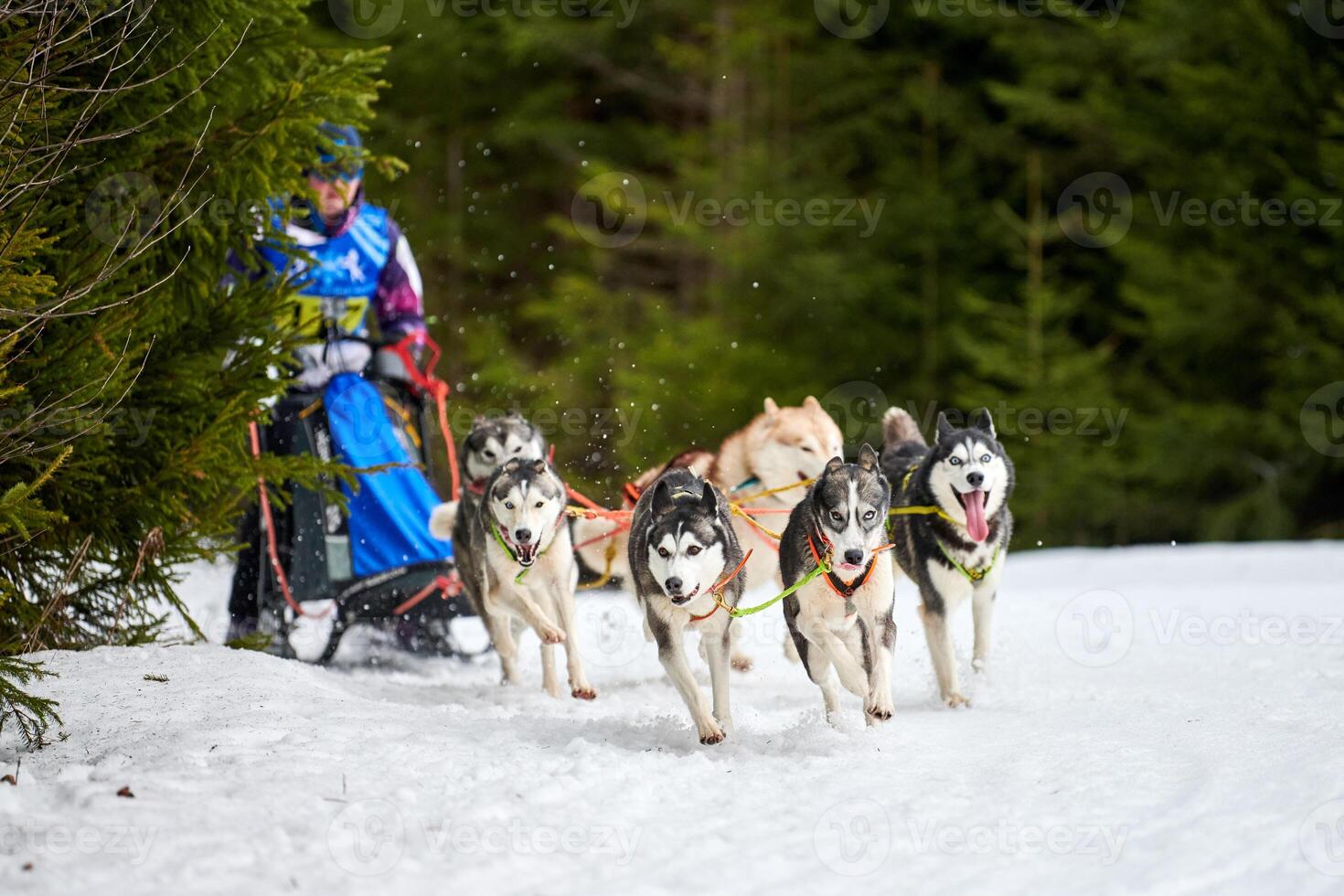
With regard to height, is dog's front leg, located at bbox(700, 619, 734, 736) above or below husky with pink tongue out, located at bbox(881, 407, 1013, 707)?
below

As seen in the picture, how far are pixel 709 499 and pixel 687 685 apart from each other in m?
0.55

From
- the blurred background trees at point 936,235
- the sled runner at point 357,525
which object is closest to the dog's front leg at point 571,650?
the sled runner at point 357,525

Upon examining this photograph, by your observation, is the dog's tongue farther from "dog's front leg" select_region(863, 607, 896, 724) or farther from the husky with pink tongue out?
"dog's front leg" select_region(863, 607, 896, 724)

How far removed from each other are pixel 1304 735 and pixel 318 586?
12.0ft

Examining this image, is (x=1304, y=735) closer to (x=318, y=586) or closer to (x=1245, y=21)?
(x=318, y=586)

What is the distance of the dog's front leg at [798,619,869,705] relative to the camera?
12.9 ft

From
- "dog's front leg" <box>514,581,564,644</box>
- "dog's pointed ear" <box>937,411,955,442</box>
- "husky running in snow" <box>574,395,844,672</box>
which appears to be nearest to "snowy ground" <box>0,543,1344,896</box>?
"dog's front leg" <box>514,581,564,644</box>

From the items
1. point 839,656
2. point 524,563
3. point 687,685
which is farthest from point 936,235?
point 687,685

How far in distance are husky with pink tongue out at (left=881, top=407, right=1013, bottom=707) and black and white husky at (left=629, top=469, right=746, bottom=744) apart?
888mm

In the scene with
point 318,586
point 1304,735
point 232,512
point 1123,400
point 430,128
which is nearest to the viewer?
point 1304,735

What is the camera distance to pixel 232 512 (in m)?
4.93

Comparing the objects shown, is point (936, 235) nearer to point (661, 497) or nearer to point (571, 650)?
point (571, 650)

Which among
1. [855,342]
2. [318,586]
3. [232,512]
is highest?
[855,342]

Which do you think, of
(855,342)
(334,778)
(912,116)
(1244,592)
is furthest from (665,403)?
(334,778)
